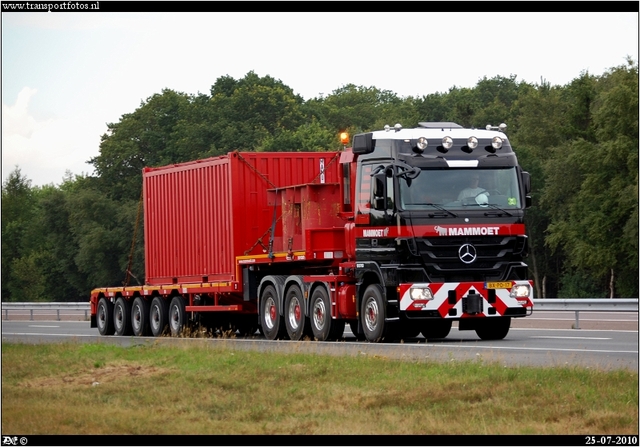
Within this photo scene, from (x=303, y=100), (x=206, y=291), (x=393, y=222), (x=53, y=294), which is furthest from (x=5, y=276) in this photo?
(x=393, y=222)

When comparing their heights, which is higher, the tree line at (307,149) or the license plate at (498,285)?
the tree line at (307,149)

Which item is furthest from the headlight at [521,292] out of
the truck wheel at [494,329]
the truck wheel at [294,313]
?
the truck wheel at [294,313]

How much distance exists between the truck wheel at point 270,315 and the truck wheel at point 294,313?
30 cm

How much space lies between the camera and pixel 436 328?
2417 cm

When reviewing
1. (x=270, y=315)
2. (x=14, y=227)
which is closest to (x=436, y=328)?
(x=270, y=315)

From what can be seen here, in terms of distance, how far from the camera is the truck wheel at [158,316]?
99.9 feet

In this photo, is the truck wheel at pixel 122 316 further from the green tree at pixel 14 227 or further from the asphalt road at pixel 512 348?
the green tree at pixel 14 227

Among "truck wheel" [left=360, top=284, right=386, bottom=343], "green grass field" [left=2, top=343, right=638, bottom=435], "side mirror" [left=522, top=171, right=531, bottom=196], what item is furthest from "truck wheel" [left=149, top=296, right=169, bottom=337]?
"green grass field" [left=2, top=343, right=638, bottom=435]

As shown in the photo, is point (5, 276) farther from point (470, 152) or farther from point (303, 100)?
point (470, 152)

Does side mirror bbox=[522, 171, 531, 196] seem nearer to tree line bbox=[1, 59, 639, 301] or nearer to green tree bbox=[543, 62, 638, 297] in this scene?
green tree bbox=[543, 62, 638, 297]

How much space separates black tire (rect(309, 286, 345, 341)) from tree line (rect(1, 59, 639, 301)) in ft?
134

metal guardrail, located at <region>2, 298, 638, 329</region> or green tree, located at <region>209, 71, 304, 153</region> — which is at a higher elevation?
green tree, located at <region>209, 71, 304, 153</region>

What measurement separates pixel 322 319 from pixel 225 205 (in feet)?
15.4

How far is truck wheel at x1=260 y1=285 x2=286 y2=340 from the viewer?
2575 cm
